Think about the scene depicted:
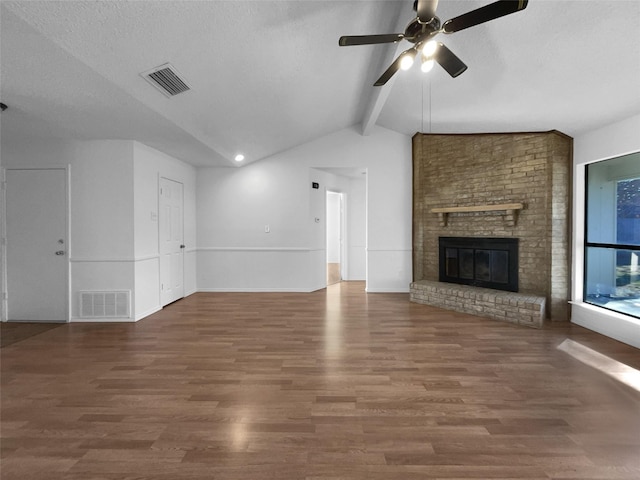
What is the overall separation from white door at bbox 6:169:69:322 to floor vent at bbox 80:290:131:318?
0.81 feet

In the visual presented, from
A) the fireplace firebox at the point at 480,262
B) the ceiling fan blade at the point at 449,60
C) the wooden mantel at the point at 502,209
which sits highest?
the ceiling fan blade at the point at 449,60

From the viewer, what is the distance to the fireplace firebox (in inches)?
191

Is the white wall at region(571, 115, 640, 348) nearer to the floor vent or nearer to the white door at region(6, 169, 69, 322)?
the floor vent

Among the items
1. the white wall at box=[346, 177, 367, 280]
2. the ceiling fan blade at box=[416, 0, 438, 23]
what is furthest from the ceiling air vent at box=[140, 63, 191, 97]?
the white wall at box=[346, 177, 367, 280]

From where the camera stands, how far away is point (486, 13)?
78.4 inches

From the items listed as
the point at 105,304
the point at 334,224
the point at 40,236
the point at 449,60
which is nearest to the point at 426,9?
the point at 449,60

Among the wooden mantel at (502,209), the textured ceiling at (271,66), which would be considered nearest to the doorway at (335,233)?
the wooden mantel at (502,209)

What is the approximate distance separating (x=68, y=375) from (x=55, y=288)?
2.15 meters

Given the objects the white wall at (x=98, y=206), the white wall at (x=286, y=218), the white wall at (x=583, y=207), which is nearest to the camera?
the white wall at (x=583, y=207)

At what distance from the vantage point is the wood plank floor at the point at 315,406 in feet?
5.59

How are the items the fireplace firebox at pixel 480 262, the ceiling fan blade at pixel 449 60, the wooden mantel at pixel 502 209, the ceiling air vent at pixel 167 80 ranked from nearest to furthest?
the ceiling fan blade at pixel 449 60 < the ceiling air vent at pixel 167 80 < the wooden mantel at pixel 502 209 < the fireplace firebox at pixel 480 262

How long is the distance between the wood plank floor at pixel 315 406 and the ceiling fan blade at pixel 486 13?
2.50 m

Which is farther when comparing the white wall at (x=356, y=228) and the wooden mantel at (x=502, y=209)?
the white wall at (x=356, y=228)

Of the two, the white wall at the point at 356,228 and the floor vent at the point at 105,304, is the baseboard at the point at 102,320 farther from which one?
the white wall at the point at 356,228
